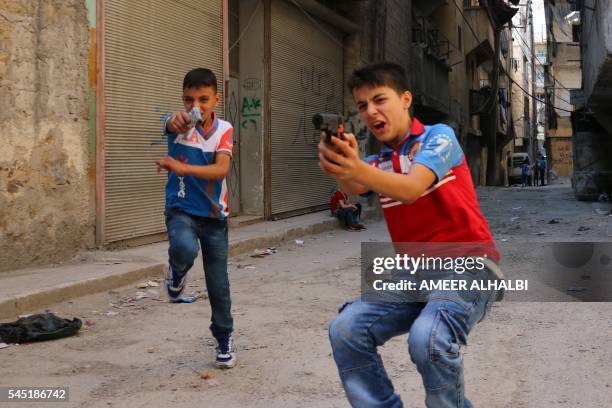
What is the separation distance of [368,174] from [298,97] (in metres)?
11.5

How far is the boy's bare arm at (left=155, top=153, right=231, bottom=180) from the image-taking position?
3.51 m

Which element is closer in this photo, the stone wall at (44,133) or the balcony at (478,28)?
the stone wall at (44,133)

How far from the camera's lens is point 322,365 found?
158 inches

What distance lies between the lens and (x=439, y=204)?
7.90 ft

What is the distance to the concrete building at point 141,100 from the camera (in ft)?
22.0

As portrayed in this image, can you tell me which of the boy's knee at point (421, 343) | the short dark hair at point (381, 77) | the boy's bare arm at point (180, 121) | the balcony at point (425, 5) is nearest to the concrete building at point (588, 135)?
the balcony at point (425, 5)

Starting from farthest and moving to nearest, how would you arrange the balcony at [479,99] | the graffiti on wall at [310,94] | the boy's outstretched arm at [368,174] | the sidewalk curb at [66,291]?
the balcony at [479,99] → the graffiti on wall at [310,94] → the sidewalk curb at [66,291] → the boy's outstretched arm at [368,174]

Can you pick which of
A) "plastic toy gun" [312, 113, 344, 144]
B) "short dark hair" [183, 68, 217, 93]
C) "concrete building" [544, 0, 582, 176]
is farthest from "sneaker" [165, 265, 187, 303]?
"concrete building" [544, 0, 582, 176]

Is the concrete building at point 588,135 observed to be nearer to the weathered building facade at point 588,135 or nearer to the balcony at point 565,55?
the weathered building facade at point 588,135

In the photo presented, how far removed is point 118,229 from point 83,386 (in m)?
4.55

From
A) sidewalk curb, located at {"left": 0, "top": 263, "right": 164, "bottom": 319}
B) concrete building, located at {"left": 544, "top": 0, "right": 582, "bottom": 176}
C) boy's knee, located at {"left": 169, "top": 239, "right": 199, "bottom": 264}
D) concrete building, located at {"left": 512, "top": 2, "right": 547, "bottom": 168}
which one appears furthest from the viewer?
concrete building, located at {"left": 512, "top": 2, "right": 547, "bottom": 168}

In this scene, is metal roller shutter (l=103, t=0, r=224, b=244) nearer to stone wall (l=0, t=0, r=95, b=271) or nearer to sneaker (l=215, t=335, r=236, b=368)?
stone wall (l=0, t=0, r=95, b=271)

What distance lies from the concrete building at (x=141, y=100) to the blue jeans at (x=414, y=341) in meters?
4.99

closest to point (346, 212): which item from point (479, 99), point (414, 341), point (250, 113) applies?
point (250, 113)
